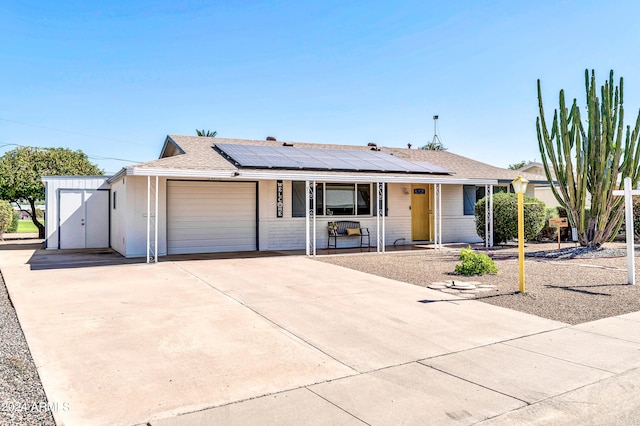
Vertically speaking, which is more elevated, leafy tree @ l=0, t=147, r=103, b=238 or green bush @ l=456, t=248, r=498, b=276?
leafy tree @ l=0, t=147, r=103, b=238

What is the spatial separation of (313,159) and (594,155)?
8730 millimetres

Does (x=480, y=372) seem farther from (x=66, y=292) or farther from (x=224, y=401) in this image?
(x=66, y=292)

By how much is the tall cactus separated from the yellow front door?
4.86 meters

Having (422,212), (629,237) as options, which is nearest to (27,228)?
(422,212)

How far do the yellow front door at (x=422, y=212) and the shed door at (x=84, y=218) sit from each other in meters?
11.7

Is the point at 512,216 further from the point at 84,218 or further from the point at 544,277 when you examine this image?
the point at 84,218

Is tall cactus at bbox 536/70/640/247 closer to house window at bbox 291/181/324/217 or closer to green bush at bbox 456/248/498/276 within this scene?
green bush at bbox 456/248/498/276

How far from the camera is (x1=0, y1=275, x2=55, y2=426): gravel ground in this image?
10.3ft

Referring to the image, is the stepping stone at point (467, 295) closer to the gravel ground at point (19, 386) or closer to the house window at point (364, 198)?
the gravel ground at point (19, 386)

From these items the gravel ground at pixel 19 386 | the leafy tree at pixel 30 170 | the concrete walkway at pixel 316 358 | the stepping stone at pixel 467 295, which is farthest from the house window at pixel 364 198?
the leafy tree at pixel 30 170

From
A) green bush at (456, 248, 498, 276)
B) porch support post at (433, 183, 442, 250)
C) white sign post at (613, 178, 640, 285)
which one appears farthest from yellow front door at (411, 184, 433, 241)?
white sign post at (613, 178, 640, 285)

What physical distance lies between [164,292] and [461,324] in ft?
16.5

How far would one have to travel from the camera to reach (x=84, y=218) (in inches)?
629

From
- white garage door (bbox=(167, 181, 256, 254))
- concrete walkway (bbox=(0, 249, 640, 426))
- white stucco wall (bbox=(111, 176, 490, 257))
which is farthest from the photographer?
white garage door (bbox=(167, 181, 256, 254))
